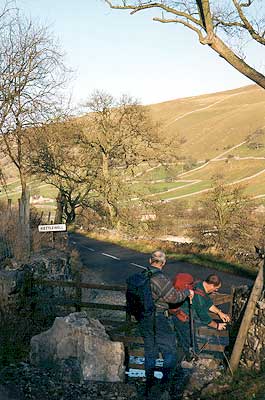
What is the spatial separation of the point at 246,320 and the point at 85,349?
2.37 m

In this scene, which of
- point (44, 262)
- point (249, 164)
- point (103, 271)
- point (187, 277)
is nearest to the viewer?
point (187, 277)

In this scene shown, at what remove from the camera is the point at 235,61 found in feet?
32.7

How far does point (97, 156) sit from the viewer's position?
39812 millimetres

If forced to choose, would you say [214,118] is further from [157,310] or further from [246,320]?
[157,310]

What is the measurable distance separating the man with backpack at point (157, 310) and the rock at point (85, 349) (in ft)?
3.69

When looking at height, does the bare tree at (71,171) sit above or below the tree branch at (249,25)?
below

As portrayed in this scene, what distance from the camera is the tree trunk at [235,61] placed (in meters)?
9.88

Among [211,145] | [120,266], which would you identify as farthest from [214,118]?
[120,266]

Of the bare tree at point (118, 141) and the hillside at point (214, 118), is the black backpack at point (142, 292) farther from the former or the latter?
the hillside at point (214, 118)

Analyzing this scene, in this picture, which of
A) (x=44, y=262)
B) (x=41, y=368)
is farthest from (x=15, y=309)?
(x=44, y=262)

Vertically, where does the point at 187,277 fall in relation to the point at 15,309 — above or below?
above

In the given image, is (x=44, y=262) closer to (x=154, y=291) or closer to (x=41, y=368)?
(x=41, y=368)

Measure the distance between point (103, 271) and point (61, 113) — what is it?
6688 millimetres

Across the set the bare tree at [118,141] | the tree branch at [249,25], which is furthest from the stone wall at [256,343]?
the bare tree at [118,141]
